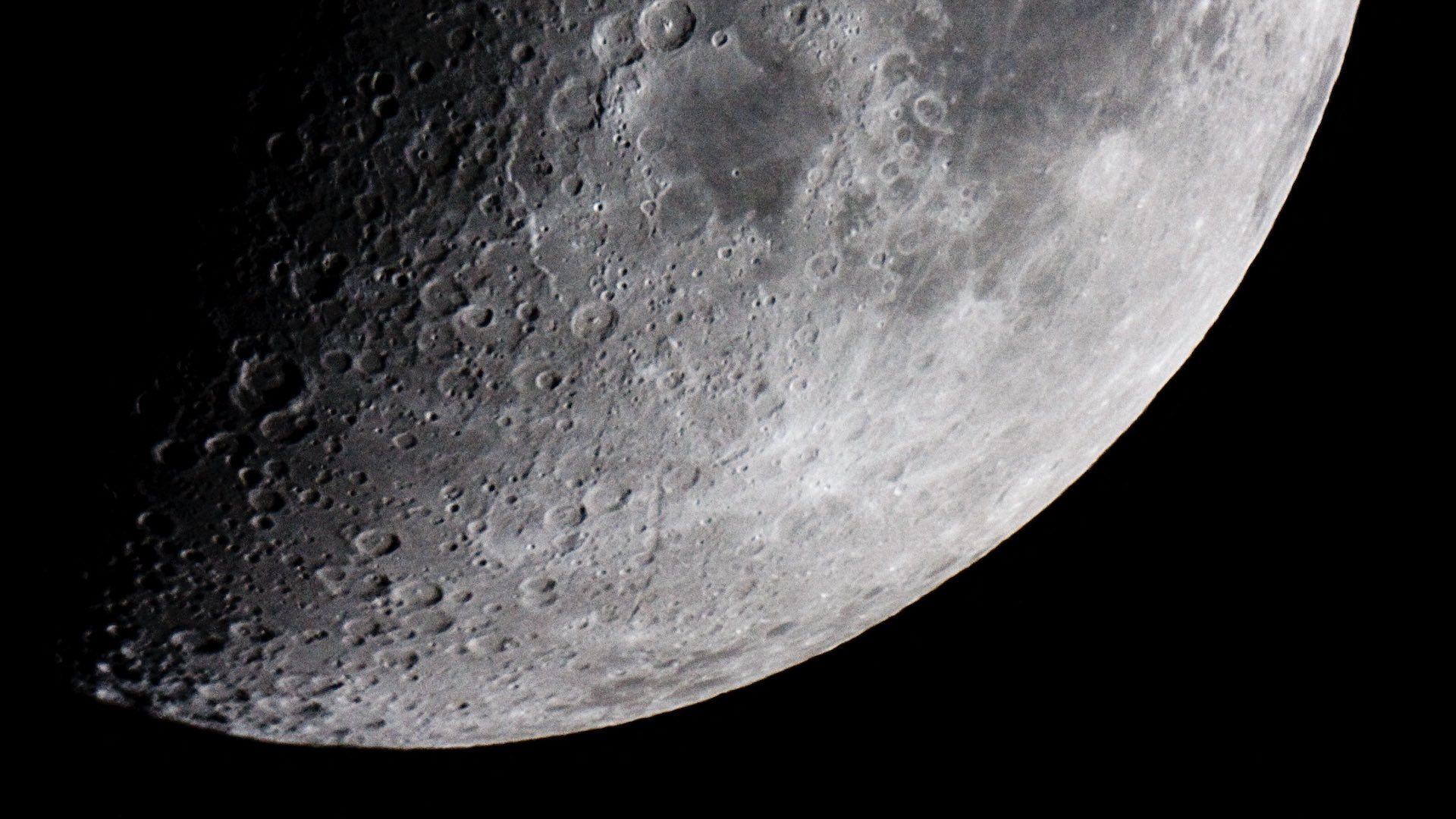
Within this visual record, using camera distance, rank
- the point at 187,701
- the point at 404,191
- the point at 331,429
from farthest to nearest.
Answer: the point at 187,701 → the point at 331,429 → the point at 404,191

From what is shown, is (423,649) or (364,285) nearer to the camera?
(364,285)

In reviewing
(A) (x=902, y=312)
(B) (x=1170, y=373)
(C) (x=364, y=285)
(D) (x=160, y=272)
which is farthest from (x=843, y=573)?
(D) (x=160, y=272)

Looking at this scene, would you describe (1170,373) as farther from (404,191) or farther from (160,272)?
(160,272)

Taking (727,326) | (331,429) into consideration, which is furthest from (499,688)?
(727,326)

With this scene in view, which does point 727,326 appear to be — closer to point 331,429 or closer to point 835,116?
point 835,116

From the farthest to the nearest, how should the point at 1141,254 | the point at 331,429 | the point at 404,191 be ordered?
1. the point at 1141,254
2. the point at 331,429
3. the point at 404,191

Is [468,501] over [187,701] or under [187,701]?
under

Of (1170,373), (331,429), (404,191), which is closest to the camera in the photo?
(404,191)
